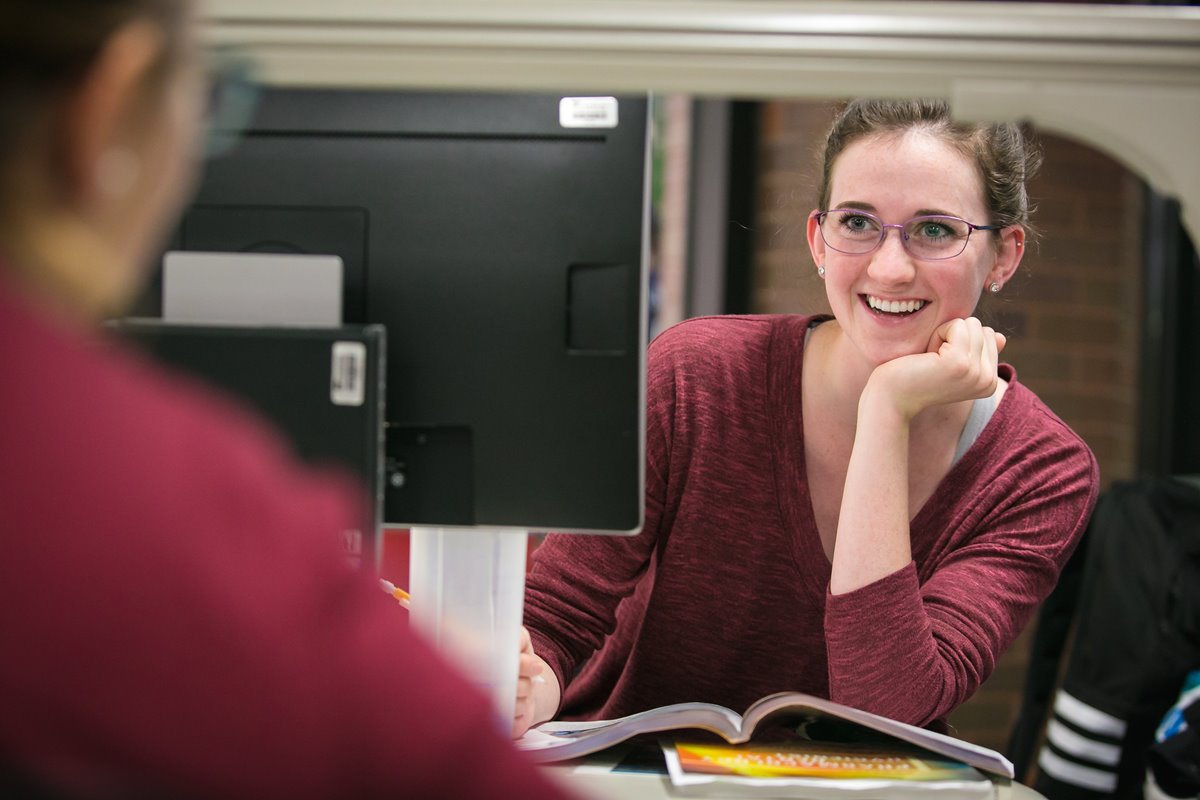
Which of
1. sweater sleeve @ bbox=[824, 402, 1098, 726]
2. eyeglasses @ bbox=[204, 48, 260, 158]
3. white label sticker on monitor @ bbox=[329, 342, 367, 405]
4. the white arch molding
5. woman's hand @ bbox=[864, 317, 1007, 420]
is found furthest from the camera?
woman's hand @ bbox=[864, 317, 1007, 420]

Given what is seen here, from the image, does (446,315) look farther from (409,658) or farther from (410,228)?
(409,658)

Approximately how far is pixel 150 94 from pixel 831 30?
0.49 meters

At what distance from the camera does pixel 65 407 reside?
41cm

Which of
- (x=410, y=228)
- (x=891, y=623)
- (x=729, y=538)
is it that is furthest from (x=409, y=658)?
(x=729, y=538)

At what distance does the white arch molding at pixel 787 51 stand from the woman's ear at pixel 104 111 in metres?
0.39

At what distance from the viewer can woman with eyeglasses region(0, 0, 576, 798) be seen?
1.29ft

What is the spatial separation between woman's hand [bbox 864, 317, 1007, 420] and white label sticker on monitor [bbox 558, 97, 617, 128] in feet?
Answer: 1.56

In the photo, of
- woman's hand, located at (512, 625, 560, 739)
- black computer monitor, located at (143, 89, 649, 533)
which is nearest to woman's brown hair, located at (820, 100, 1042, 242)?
black computer monitor, located at (143, 89, 649, 533)

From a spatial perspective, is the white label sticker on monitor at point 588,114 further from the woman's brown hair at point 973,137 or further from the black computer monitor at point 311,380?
the woman's brown hair at point 973,137

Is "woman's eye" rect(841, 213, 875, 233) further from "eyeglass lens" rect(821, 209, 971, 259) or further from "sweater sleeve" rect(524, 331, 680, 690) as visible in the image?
"sweater sleeve" rect(524, 331, 680, 690)

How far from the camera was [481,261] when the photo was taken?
101cm

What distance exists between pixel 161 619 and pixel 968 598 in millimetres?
1029

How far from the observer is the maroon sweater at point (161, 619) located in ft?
1.29

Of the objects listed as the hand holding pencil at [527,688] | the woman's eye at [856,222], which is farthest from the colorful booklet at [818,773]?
the woman's eye at [856,222]
